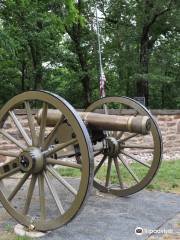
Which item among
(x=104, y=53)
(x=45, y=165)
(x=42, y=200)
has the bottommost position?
(x=42, y=200)

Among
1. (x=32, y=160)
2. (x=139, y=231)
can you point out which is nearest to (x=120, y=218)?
(x=139, y=231)

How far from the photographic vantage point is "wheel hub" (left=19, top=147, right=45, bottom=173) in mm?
4449

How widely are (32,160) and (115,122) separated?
115cm

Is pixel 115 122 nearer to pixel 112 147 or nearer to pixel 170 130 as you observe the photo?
pixel 112 147

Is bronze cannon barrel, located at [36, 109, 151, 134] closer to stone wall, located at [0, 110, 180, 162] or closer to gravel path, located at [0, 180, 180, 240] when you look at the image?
gravel path, located at [0, 180, 180, 240]

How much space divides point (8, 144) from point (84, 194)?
455 centimetres

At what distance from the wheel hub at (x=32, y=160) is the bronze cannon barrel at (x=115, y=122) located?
75cm

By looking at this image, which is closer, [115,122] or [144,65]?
[115,122]

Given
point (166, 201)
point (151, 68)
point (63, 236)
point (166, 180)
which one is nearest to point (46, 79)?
point (151, 68)

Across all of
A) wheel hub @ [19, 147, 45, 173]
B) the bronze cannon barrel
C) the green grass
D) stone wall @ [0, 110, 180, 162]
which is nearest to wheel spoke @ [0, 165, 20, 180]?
wheel hub @ [19, 147, 45, 173]

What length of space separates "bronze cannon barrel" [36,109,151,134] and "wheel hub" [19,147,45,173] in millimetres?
750

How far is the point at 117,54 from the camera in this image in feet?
55.7

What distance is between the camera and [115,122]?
5.20 m

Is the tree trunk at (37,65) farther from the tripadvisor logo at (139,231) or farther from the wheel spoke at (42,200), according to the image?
the tripadvisor logo at (139,231)
